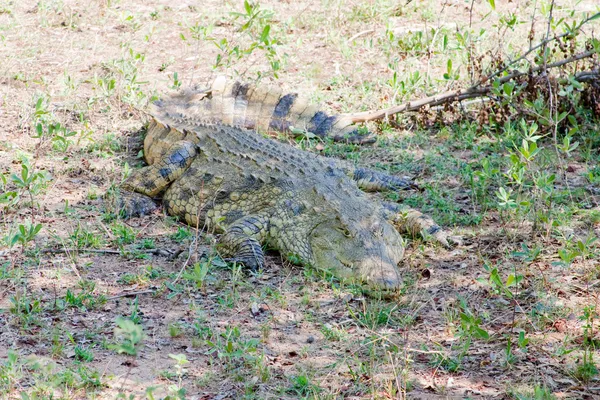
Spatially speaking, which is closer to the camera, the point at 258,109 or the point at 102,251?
the point at 102,251

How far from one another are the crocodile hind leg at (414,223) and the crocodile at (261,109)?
6.32 feet

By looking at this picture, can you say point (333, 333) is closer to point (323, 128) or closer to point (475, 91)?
point (323, 128)

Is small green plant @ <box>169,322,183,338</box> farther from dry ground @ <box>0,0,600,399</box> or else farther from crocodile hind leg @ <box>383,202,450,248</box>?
crocodile hind leg @ <box>383,202,450,248</box>

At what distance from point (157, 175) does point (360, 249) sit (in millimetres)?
2415

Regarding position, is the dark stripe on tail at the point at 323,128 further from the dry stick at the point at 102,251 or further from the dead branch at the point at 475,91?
the dry stick at the point at 102,251

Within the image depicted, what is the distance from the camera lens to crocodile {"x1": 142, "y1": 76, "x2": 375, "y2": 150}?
8.23 meters

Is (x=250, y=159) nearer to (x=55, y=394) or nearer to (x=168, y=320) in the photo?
(x=168, y=320)

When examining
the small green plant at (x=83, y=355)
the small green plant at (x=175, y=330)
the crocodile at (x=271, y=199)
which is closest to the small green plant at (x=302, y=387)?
the small green plant at (x=175, y=330)

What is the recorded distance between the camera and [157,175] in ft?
23.1

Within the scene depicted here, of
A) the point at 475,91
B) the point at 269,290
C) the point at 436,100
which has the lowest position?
the point at 269,290

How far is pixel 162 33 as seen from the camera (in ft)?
35.2

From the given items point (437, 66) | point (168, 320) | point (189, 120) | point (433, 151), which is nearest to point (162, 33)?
point (189, 120)

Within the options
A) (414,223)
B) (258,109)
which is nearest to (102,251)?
(414,223)

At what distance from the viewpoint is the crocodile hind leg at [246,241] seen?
5734 mm
